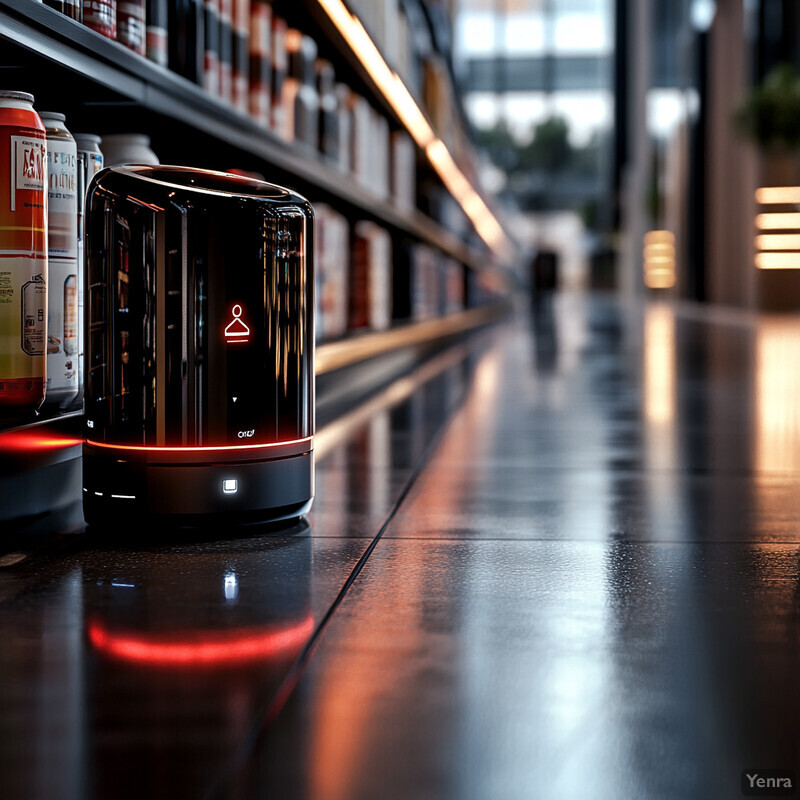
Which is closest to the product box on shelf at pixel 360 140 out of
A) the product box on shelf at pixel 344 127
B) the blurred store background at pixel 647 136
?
the product box on shelf at pixel 344 127

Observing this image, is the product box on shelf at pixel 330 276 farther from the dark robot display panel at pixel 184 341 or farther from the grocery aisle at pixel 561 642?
the dark robot display panel at pixel 184 341

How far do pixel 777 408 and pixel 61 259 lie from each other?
2.01m

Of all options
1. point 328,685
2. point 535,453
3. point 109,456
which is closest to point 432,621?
point 328,685

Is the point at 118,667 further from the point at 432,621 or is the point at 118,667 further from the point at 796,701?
the point at 796,701

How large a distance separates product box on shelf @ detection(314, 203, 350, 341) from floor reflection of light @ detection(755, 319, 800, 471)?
123 cm

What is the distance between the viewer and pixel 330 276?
334 cm

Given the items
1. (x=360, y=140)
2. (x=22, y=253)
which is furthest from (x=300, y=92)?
(x=22, y=253)

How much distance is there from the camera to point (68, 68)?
4.03ft

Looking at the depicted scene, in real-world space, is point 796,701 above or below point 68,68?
below

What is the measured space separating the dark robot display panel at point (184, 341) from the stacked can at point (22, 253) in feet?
0.19

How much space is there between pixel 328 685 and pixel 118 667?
0.15m

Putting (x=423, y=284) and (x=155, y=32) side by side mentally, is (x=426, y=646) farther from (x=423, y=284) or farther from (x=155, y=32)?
(x=423, y=284)

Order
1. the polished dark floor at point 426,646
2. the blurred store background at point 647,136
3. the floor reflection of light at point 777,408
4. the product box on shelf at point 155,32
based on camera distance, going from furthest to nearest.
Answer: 1. the blurred store background at point 647,136
2. the floor reflection of light at point 777,408
3. the product box on shelf at point 155,32
4. the polished dark floor at point 426,646

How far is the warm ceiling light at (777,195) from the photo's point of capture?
12.9 metres
